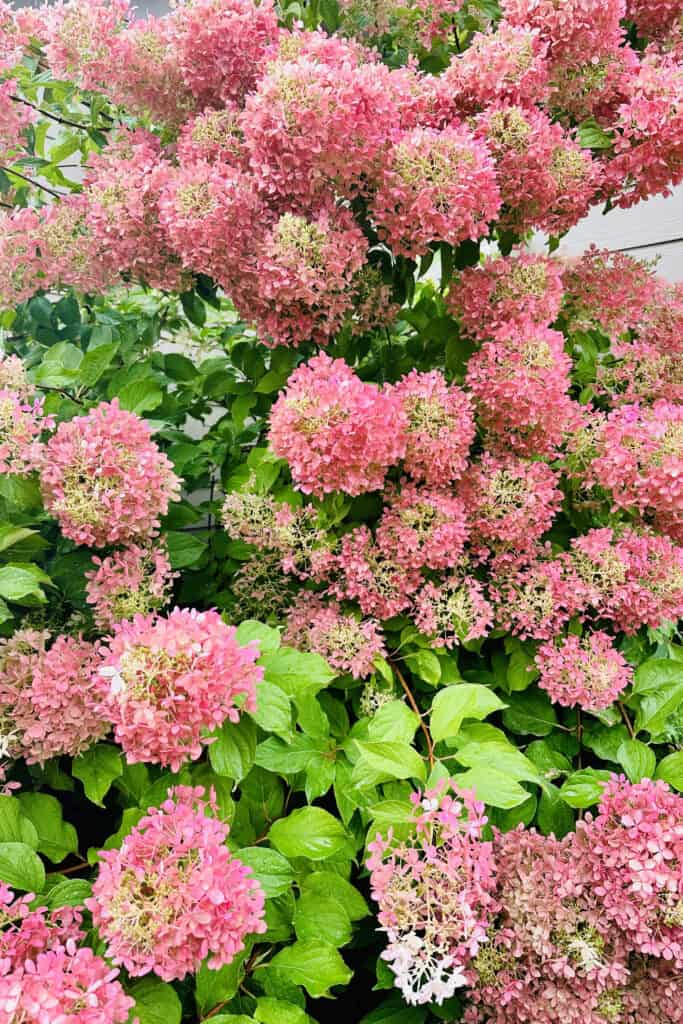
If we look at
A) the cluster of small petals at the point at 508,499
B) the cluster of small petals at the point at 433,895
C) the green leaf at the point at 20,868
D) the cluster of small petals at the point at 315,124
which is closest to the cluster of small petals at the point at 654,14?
the cluster of small petals at the point at 315,124

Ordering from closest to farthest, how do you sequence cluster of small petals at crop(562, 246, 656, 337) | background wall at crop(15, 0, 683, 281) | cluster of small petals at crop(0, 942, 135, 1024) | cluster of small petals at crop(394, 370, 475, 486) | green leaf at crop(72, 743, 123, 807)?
cluster of small petals at crop(0, 942, 135, 1024)
green leaf at crop(72, 743, 123, 807)
cluster of small petals at crop(394, 370, 475, 486)
cluster of small petals at crop(562, 246, 656, 337)
background wall at crop(15, 0, 683, 281)

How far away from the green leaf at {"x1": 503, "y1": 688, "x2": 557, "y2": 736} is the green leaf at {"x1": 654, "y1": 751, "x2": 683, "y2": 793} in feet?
0.48

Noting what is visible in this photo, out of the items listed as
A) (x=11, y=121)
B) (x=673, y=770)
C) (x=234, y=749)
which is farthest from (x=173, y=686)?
(x=11, y=121)

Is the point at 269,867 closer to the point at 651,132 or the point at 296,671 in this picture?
the point at 296,671

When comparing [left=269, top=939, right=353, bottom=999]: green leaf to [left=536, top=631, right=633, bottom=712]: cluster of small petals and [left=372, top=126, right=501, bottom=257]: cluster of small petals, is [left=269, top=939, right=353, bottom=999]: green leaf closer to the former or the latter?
[left=536, top=631, right=633, bottom=712]: cluster of small petals

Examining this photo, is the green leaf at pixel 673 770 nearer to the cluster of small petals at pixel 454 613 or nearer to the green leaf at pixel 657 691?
the green leaf at pixel 657 691

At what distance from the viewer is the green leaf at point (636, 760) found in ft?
2.66

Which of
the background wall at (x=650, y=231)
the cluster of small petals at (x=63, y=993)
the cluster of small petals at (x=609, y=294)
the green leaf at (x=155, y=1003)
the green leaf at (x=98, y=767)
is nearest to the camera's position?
the cluster of small petals at (x=63, y=993)

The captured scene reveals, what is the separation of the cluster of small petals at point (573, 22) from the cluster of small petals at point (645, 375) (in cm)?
37

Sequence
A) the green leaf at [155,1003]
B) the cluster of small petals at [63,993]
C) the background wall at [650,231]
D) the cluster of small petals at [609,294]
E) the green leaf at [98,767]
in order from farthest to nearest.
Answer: the background wall at [650,231], the cluster of small petals at [609,294], the green leaf at [98,767], the green leaf at [155,1003], the cluster of small petals at [63,993]

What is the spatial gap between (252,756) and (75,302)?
2.68 ft

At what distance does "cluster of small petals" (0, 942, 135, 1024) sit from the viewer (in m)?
0.51

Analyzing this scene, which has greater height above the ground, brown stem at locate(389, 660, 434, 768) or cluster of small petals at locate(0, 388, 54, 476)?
cluster of small petals at locate(0, 388, 54, 476)

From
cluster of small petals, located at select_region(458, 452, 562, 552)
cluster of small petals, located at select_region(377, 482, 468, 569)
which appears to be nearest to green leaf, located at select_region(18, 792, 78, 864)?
cluster of small petals, located at select_region(377, 482, 468, 569)
